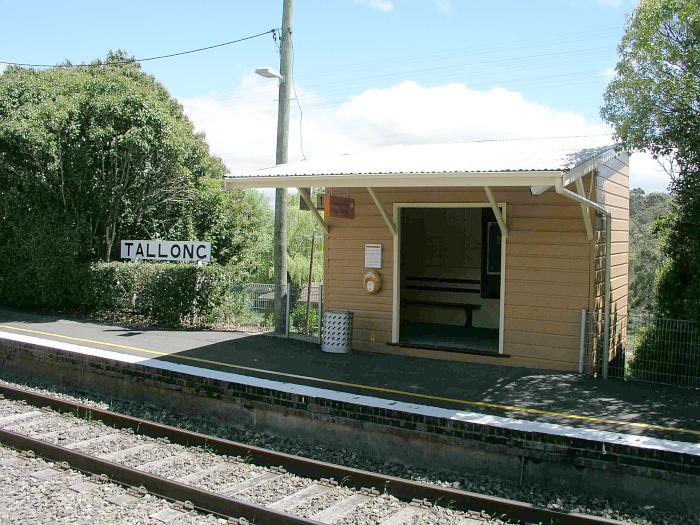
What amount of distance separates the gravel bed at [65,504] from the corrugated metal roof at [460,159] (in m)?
5.17

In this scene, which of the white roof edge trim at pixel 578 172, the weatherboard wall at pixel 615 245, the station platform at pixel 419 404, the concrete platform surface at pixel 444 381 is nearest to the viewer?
the station platform at pixel 419 404

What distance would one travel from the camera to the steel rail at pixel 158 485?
17.5 ft

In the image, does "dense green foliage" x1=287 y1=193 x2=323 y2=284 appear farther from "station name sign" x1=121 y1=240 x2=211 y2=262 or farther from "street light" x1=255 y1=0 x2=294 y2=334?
"street light" x1=255 y1=0 x2=294 y2=334

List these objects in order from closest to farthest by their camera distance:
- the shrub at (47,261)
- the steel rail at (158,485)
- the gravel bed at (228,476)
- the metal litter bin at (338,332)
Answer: the steel rail at (158,485)
the gravel bed at (228,476)
the metal litter bin at (338,332)
the shrub at (47,261)

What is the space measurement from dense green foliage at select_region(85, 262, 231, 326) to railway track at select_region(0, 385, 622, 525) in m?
5.85

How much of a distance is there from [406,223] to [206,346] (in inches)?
199

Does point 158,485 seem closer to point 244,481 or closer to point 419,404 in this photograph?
point 244,481

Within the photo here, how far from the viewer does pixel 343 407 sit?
746 cm

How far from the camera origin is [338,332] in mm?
11086

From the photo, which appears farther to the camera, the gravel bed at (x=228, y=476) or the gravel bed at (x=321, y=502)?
the gravel bed at (x=228, y=476)

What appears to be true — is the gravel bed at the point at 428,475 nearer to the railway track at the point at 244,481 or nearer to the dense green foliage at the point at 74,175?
the railway track at the point at 244,481

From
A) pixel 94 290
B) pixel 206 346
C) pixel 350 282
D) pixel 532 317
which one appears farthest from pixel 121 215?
pixel 532 317

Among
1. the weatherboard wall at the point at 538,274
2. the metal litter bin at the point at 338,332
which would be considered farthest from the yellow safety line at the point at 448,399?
the weatherboard wall at the point at 538,274

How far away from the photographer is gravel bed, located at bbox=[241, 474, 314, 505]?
A: 19.3 feet
